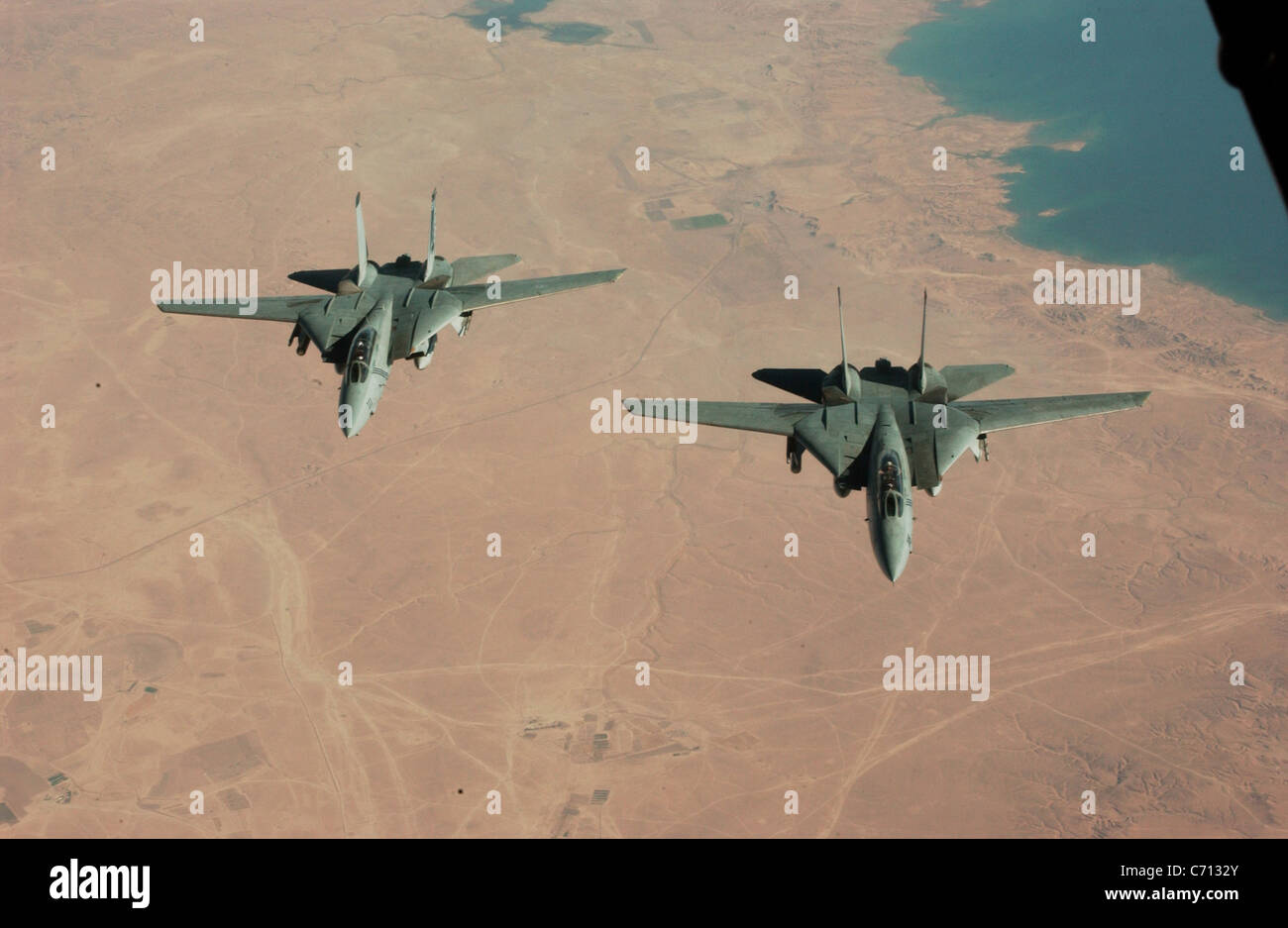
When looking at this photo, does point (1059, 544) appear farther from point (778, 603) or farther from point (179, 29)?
point (179, 29)

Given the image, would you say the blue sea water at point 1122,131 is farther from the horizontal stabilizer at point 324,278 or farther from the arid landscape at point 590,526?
the horizontal stabilizer at point 324,278

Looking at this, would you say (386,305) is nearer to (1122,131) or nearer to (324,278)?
(324,278)

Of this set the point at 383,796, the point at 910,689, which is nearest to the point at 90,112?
the point at 383,796

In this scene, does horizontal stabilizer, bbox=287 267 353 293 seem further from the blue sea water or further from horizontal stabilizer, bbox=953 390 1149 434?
the blue sea water

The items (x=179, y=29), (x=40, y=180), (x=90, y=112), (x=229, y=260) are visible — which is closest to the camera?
(x=229, y=260)

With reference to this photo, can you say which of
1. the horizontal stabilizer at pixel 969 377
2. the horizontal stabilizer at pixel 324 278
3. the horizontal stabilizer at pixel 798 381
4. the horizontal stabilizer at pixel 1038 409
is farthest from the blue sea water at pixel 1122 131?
the horizontal stabilizer at pixel 324 278

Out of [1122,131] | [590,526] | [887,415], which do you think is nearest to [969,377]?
[887,415]

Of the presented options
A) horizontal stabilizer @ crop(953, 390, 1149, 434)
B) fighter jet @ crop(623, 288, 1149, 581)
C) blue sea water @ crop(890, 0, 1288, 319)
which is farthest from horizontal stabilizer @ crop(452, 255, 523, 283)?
blue sea water @ crop(890, 0, 1288, 319)
